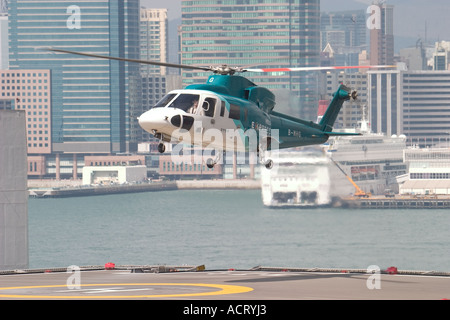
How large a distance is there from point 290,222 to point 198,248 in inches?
1469

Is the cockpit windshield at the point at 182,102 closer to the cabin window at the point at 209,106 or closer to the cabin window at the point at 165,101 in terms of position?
the cabin window at the point at 165,101

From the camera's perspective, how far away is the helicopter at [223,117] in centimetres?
3247

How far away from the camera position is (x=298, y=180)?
187 m

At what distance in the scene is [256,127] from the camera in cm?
3562

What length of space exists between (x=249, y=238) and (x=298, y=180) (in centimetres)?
4260

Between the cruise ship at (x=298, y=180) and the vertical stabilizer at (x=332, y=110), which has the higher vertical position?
the vertical stabilizer at (x=332, y=110)

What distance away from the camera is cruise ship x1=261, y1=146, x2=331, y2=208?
183 metres

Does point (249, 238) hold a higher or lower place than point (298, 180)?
lower

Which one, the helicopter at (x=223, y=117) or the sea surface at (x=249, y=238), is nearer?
the helicopter at (x=223, y=117)

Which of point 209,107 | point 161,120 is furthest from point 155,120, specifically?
point 209,107

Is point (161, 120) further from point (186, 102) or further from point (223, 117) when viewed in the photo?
point (223, 117)

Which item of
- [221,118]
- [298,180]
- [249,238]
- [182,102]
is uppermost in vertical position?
[182,102]

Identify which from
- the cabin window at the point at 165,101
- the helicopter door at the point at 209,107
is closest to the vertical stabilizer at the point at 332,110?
the helicopter door at the point at 209,107
